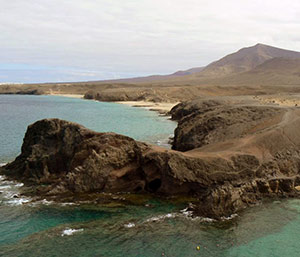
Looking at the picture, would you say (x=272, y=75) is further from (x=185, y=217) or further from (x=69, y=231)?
(x=69, y=231)

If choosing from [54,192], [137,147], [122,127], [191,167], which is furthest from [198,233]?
[122,127]

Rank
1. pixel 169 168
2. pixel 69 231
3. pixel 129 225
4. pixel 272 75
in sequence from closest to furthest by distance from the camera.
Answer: pixel 69 231 → pixel 129 225 → pixel 169 168 → pixel 272 75

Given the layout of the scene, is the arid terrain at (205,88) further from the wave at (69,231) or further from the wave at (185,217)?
the wave at (69,231)

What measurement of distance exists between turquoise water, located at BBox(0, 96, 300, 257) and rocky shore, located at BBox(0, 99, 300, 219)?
3.73ft

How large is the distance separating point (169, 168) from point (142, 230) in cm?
464

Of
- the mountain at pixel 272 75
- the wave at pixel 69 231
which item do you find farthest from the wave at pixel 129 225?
the mountain at pixel 272 75

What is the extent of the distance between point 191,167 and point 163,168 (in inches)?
59.5

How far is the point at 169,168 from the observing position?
18.7m

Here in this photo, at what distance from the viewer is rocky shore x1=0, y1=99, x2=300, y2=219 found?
61.1 ft

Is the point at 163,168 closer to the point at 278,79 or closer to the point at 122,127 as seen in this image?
the point at 122,127

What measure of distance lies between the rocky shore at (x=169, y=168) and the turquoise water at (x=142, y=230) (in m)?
1.14

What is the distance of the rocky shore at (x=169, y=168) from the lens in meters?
18.6

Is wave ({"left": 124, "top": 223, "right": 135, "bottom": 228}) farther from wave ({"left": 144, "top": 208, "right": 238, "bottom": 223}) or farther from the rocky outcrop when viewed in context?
the rocky outcrop

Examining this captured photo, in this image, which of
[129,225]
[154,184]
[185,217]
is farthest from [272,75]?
[129,225]
